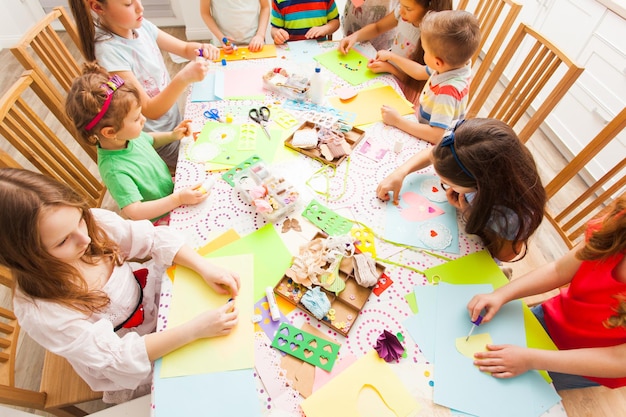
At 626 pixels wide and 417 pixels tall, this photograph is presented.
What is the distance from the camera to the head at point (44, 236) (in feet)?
2.21

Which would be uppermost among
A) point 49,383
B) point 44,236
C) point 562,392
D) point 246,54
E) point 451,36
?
point 451,36

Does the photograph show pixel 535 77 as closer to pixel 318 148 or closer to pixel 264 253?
pixel 318 148

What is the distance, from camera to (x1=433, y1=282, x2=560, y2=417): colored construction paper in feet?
2.38

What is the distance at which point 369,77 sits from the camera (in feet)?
5.01

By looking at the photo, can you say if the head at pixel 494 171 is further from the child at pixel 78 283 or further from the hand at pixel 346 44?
the hand at pixel 346 44

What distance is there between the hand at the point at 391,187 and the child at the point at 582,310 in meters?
0.40

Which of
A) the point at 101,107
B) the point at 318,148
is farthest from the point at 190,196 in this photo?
the point at 318,148

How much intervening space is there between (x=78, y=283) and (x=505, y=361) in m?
1.05

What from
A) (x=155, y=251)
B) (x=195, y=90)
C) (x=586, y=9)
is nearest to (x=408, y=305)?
(x=155, y=251)

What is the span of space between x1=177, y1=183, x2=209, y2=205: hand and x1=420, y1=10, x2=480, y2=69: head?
1.02m

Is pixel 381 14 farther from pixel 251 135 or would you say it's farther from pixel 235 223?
pixel 235 223

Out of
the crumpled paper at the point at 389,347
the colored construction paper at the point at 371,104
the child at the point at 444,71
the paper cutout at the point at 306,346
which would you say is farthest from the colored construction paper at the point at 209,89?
the crumpled paper at the point at 389,347

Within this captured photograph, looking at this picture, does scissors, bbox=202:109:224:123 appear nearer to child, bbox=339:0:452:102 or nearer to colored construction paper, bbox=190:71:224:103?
colored construction paper, bbox=190:71:224:103

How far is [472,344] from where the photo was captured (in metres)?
0.81
